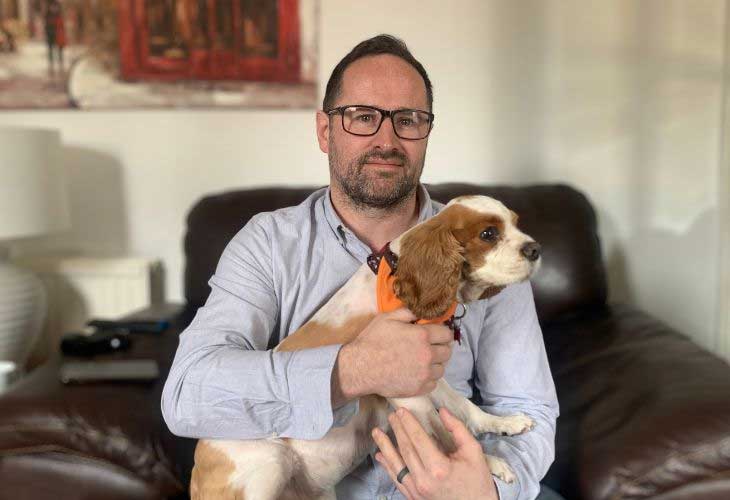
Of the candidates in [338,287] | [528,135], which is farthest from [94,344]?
[528,135]

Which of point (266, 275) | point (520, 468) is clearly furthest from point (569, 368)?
point (266, 275)

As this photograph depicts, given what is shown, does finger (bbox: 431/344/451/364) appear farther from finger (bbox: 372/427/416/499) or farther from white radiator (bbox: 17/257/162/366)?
white radiator (bbox: 17/257/162/366)

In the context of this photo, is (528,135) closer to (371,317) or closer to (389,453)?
(371,317)

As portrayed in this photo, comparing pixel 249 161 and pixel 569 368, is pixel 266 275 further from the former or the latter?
pixel 249 161

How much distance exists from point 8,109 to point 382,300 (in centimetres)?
218

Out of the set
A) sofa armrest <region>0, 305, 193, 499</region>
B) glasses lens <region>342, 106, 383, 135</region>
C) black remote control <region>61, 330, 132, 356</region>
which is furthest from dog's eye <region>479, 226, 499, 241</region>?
black remote control <region>61, 330, 132, 356</region>

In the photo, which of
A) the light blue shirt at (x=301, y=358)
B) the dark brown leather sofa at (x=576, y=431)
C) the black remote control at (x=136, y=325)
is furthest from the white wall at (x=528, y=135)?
the light blue shirt at (x=301, y=358)

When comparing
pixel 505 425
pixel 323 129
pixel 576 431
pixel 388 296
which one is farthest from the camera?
pixel 323 129

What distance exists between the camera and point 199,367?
1246 millimetres

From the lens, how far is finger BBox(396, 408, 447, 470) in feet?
3.94

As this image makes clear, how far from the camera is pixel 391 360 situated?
1.16 m

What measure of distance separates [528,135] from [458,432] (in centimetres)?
179

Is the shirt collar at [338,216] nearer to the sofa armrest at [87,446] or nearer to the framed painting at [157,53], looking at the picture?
the sofa armrest at [87,446]

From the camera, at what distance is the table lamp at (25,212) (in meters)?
2.25
